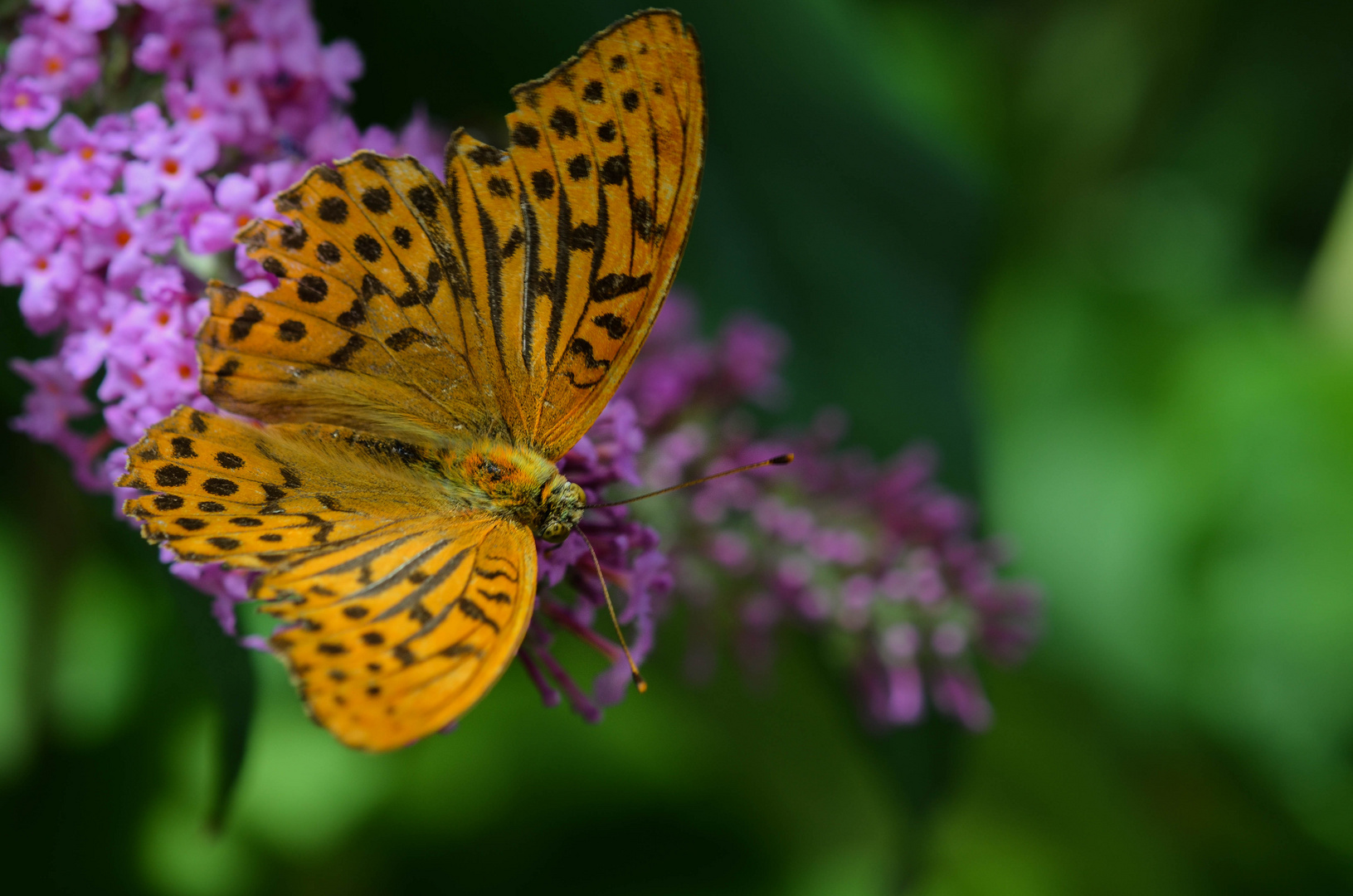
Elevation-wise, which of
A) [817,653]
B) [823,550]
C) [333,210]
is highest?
[333,210]

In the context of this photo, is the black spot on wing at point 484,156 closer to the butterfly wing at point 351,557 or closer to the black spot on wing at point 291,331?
the black spot on wing at point 291,331

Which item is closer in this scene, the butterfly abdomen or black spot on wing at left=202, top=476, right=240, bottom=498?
black spot on wing at left=202, top=476, right=240, bottom=498

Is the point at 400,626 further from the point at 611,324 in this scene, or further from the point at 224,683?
the point at 611,324

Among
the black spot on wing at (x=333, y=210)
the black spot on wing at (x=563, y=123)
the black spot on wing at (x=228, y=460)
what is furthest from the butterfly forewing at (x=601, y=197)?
the black spot on wing at (x=228, y=460)

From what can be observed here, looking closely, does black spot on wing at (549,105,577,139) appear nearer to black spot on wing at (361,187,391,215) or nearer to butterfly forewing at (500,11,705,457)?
butterfly forewing at (500,11,705,457)

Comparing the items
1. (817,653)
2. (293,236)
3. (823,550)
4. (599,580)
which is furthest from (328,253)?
(817,653)

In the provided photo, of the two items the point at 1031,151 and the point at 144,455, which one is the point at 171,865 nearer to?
the point at 144,455

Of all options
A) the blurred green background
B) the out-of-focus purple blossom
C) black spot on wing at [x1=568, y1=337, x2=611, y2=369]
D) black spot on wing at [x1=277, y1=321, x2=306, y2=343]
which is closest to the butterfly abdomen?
black spot on wing at [x1=568, y1=337, x2=611, y2=369]

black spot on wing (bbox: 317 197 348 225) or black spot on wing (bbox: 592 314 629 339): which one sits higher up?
black spot on wing (bbox: 317 197 348 225)
